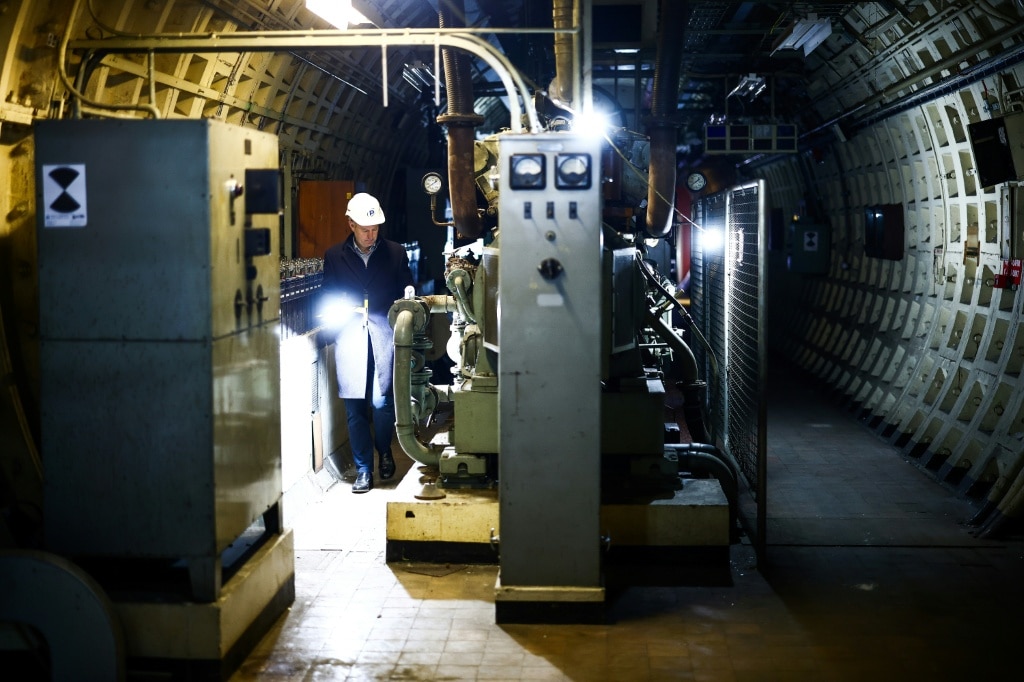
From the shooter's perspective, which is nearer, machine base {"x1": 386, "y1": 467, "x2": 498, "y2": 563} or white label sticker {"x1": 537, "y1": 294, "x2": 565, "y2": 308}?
white label sticker {"x1": 537, "y1": 294, "x2": 565, "y2": 308}

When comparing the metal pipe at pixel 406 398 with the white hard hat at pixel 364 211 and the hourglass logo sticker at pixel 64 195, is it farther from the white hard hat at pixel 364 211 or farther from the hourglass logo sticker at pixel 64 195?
the hourglass logo sticker at pixel 64 195

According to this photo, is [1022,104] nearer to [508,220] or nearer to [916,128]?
[916,128]

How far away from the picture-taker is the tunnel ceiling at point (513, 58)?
26.7 feet

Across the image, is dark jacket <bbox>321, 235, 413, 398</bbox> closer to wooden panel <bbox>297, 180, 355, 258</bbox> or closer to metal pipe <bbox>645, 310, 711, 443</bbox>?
wooden panel <bbox>297, 180, 355, 258</bbox>

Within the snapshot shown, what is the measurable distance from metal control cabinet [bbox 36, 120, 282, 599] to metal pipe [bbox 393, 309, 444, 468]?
8.27 feet

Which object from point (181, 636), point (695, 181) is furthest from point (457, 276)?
point (695, 181)

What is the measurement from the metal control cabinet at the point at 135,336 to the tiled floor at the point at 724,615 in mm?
1017

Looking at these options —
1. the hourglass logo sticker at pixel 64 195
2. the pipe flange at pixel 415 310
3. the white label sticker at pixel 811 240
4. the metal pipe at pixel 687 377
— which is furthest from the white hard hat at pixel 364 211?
the white label sticker at pixel 811 240

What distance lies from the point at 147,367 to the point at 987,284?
306 inches

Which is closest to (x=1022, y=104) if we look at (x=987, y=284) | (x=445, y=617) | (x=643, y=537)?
(x=987, y=284)

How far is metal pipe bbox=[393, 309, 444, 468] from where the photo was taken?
786 centimetres

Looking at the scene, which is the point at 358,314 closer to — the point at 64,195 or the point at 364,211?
the point at 364,211

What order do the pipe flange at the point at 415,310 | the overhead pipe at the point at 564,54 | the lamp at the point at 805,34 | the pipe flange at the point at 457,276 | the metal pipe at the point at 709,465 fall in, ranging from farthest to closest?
the lamp at the point at 805,34 → the pipe flange at the point at 415,310 → the metal pipe at the point at 709,465 → the pipe flange at the point at 457,276 → the overhead pipe at the point at 564,54

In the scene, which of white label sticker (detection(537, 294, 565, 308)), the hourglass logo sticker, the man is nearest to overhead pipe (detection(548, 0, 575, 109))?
white label sticker (detection(537, 294, 565, 308))
